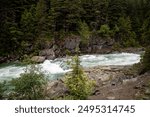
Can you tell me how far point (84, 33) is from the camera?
50.5m

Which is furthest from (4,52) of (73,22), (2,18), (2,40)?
(73,22)

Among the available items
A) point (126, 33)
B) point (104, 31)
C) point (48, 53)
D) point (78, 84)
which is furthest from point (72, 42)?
point (78, 84)

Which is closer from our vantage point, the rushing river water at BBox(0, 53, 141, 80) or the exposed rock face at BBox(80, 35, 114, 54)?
the rushing river water at BBox(0, 53, 141, 80)

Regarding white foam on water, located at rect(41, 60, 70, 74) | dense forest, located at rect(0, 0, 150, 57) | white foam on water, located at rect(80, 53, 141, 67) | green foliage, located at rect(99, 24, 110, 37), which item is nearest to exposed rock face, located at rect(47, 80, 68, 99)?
white foam on water, located at rect(41, 60, 70, 74)

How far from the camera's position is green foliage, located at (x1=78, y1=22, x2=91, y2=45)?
5031 centimetres

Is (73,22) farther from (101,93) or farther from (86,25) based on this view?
(101,93)

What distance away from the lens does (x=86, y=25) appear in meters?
51.9

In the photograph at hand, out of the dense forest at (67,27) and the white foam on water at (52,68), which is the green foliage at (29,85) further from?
the dense forest at (67,27)

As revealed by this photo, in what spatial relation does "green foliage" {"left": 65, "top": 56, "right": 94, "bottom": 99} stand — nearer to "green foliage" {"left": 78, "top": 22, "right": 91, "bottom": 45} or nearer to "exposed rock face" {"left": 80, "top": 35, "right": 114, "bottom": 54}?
"exposed rock face" {"left": 80, "top": 35, "right": 114, "bottom": 54}

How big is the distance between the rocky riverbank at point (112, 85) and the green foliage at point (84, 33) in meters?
20.4

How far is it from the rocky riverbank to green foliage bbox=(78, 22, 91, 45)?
20422 millimetres

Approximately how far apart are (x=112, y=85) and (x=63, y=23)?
97.1 ft

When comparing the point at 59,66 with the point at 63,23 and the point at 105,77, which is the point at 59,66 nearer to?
the point at 105,77

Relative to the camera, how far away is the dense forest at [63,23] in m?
47.4
